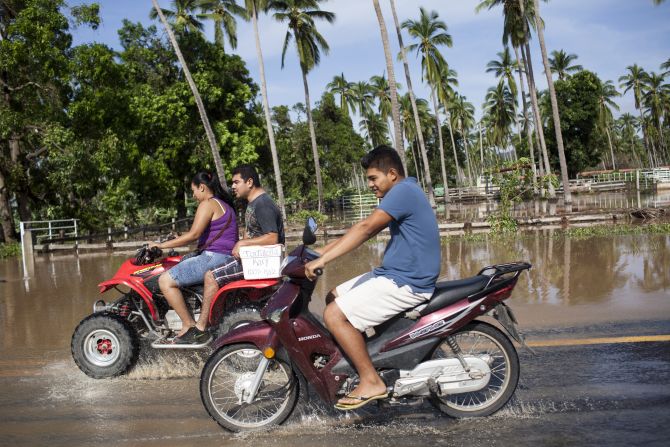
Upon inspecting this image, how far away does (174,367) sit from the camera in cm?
616

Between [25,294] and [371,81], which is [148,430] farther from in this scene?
[371,81]

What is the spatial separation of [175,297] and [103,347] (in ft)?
2.78

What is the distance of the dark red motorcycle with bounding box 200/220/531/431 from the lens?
14.0 ft

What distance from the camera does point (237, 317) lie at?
19.1ft

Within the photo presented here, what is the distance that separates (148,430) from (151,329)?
1664 millimetres

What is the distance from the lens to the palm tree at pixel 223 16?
36.8m

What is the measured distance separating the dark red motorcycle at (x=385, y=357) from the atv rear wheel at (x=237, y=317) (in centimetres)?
132

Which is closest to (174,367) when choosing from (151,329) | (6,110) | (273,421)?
(151,329)

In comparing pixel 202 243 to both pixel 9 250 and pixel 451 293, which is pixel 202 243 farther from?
pixel 9 250

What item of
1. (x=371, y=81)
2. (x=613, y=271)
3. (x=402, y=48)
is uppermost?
(x=371, y=81)

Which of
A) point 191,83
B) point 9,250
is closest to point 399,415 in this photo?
point 9,250

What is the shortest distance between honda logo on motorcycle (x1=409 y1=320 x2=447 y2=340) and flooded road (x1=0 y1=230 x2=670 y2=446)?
63 cm

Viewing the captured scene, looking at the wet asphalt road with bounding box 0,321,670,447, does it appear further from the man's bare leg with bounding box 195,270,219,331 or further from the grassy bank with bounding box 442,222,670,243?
the grassy bank with bounding box 442,222,670,243

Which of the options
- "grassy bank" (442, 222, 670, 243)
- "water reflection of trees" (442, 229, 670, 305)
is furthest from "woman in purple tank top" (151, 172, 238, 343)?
"grassy bank" (442, 222, 670, 243)
